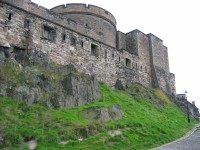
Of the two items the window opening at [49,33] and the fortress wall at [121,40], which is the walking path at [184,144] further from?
the fortress wall at [121,40]

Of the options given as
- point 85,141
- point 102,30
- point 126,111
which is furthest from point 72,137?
point 102,30

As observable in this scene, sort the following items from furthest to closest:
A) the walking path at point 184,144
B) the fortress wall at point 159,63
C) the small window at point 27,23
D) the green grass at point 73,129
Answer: the fortress wall at point 159,63
the small window at point 27,23
the walking path at point 184,144
the green grass at point 73,129

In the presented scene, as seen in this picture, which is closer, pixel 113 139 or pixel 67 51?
pixel 113 139

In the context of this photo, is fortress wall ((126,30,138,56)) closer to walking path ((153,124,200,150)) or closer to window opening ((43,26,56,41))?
window opening ((43,26,56,41))

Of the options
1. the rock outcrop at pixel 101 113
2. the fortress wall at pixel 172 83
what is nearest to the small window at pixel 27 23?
the rock outcrop at pixel 101 113

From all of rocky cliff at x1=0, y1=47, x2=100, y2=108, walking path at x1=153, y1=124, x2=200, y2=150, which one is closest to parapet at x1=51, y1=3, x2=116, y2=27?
rocky cliff at x1=0, y1=47, x2=100, y2=108

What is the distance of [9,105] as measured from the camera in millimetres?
13406

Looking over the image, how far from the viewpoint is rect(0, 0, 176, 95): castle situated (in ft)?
57.7

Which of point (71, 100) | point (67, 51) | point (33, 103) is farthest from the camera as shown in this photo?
point (67, 51)

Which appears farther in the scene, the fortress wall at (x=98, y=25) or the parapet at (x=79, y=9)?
the parapet at (x=79, y=9)

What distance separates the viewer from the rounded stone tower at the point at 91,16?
25406mm

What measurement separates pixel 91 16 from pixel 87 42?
473cm

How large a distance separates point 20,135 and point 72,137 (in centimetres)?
217

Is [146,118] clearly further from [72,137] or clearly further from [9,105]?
[9,105]
